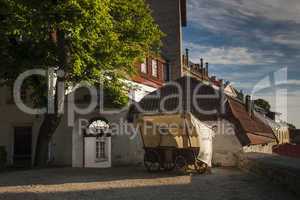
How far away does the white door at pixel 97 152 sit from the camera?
2831cm

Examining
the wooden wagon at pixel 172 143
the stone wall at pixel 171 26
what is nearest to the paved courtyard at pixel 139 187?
the wooden wagon at pixel 172 143

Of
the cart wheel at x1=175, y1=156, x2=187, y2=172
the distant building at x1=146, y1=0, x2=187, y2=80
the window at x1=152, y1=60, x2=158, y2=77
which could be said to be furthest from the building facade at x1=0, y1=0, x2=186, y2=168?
the distant building at x1=146, y1=0, x2=187, y2=80

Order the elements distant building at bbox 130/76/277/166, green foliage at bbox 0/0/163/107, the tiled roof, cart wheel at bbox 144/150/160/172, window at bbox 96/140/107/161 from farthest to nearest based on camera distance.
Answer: window at bbox 96/140/107/161, the tiled roof, distant building at bbox 130/76/277/166, cart wheel at bbox 144/150/160/172, green foliage at bbox 0/0/163/107

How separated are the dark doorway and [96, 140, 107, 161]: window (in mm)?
4694

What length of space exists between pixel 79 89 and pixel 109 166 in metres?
5.34

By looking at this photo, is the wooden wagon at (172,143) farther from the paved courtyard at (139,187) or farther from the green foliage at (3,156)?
the green foliage at (3,156)

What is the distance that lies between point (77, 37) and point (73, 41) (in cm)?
107

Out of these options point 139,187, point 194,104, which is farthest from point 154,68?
point 139,187

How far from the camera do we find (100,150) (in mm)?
28719

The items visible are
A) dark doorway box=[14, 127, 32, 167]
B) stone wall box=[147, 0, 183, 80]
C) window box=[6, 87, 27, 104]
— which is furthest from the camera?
stone wall box=[147, 0, 183, 80]

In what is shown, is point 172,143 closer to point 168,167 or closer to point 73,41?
point 168,167

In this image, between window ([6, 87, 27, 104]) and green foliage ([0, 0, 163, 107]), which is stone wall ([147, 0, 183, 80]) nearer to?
green foliage ([0, 0, 163, 107])

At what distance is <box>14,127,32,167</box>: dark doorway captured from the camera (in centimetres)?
2952

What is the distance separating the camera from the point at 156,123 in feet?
74.8
